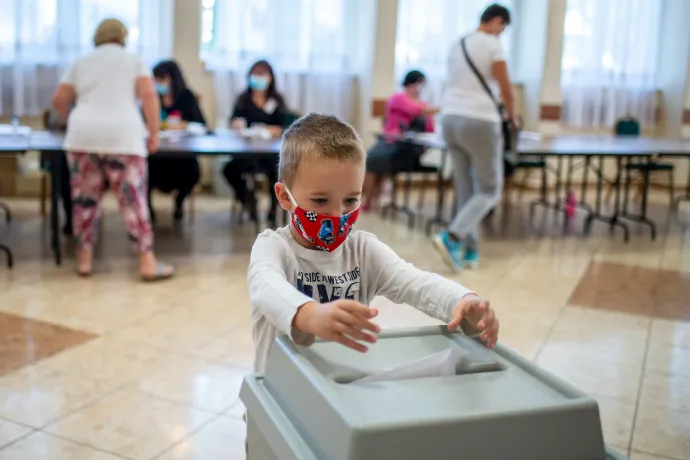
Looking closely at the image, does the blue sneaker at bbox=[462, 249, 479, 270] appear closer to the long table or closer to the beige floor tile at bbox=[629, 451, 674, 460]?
the long table

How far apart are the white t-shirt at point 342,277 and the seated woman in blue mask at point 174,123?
4.07 meters

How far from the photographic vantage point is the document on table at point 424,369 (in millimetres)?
1088

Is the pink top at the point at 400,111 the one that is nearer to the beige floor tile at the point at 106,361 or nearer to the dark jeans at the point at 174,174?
the dark jeans at the point at 174,174

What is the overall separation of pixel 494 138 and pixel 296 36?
343cm

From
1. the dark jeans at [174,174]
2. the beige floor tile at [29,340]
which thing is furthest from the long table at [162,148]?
the beige floor tile at [29,340]

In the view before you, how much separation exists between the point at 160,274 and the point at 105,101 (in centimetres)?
92

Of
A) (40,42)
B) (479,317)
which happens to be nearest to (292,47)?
(40,42)

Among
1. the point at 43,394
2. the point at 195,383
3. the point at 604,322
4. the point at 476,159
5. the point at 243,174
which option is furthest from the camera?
the point at 243,174

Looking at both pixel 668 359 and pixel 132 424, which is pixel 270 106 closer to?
pixel 668 359

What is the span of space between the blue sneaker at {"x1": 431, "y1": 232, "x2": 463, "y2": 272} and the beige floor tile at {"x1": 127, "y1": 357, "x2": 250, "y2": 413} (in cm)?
199

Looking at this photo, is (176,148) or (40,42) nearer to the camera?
(176,148)

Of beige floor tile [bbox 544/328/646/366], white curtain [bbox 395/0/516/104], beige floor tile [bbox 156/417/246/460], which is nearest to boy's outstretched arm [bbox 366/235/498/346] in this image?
beige floor tile [bbox 156/417/246/460]

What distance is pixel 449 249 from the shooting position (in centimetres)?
452

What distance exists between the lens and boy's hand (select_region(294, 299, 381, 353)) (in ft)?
3.59
